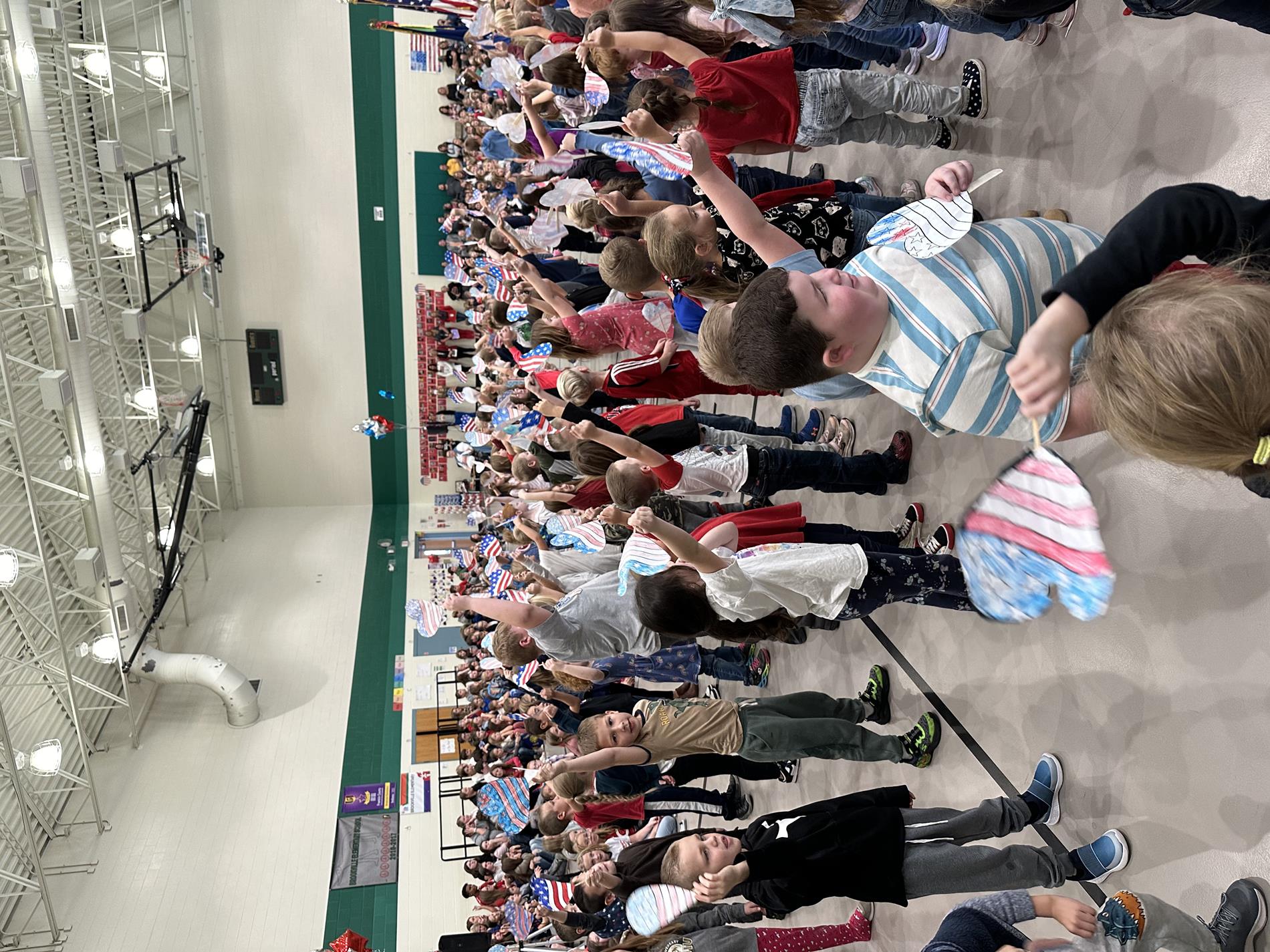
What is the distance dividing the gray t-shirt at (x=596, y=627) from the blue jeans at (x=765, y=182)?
2091mm

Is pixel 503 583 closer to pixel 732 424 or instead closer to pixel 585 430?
pixel 732 424

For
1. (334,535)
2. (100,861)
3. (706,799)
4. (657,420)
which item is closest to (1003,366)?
(657,420)

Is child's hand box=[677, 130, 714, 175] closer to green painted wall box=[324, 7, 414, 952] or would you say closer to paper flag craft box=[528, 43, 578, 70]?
paper flag craft box=[528, 43, 578, 70]

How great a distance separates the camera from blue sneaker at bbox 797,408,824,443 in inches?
185

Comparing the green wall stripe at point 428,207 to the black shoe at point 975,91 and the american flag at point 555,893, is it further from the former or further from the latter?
the black shoe at point 975,91

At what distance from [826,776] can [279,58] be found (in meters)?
12.1

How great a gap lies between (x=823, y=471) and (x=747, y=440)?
2.44ft

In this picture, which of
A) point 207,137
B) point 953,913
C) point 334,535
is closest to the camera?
point 953,913

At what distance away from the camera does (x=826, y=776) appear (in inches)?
175

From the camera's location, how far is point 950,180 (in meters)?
2.19

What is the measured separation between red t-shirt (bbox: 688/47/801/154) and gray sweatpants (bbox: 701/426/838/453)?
1.59m

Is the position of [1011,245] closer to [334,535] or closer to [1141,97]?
[1141,97]

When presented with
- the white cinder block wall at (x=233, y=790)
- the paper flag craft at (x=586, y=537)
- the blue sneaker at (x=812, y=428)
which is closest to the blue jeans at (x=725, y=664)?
the paper flag craft at (x=586, y=537)

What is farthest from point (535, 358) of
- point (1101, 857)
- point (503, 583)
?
point (1101, 857)
